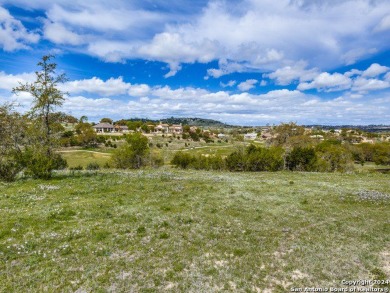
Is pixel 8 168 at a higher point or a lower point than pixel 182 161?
higher

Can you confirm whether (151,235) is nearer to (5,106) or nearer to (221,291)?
(221,291)

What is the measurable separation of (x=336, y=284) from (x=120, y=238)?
9.39 m

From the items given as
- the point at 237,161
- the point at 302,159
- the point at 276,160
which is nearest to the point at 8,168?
the point at 237,161

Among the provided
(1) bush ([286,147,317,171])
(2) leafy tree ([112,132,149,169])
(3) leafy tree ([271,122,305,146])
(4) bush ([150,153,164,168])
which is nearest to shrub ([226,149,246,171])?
(1) bush ([286,147,317,171])

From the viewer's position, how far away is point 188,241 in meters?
12.6

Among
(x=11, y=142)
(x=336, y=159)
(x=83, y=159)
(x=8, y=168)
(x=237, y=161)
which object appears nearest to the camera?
(x=8, y=168)

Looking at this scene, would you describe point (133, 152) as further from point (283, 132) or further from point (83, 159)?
point (283, 132)

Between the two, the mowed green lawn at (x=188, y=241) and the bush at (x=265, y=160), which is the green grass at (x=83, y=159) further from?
the mowed green lawn at (x=188, y=241)

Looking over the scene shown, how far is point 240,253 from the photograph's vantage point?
37.4ft

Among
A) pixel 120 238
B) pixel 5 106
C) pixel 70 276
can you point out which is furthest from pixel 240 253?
pixel 5 106

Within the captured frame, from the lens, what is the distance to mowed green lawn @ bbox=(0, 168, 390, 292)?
9539mm

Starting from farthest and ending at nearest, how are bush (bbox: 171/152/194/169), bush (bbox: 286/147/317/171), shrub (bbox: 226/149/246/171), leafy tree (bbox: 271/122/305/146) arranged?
leafy tree (bbox: 271/122/305/146) → bush (bbox: 171/152/194/169) → shrub (bbox: 226/149/246/171) → bush (bbox: 286/147/317/171)

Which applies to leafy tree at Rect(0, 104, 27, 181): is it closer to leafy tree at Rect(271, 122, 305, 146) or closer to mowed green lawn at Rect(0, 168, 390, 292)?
mowed green lawn at Rect(0, 168, 390, 292)

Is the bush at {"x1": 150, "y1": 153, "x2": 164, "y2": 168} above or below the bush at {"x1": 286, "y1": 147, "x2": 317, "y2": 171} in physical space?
below
